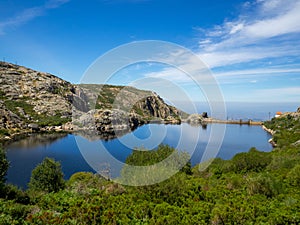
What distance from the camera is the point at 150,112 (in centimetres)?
13312

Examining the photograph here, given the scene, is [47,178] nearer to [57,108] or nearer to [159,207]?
[159,207]

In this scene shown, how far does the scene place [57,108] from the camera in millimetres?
110312

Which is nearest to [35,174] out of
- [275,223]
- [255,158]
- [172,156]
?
[172,156]

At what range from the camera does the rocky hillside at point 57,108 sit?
290ft

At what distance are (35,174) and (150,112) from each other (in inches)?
4450

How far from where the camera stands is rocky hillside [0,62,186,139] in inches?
3477

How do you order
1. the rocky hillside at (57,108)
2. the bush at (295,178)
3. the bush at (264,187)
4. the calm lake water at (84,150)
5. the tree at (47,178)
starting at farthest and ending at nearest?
1. the rocky hillside at (57,108)
2. the calm lake water at (84,150)
3. the tree at (47,178)
4. the bush at (295,178)
5. the bush at (264,187)

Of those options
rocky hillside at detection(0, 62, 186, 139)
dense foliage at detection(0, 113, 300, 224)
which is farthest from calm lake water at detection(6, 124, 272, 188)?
rocky hillside at detection(0, 62, 186, 139)

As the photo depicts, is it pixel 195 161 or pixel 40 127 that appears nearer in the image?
pixel 195 161

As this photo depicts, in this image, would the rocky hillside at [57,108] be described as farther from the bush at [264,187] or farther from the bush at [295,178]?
the bush at [264,187]

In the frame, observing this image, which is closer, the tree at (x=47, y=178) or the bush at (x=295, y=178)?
the bush at (x=295, y=178)

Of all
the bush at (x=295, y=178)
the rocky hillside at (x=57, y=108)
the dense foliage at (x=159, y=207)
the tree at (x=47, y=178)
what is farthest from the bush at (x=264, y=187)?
the rocky hillside at (x=57, y=108)

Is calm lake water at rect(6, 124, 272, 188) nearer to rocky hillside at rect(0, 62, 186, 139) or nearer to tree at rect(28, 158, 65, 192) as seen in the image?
tree at rect(28, 158, 65, 192)

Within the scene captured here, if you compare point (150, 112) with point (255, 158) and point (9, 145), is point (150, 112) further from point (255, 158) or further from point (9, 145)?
point (255, 158)
